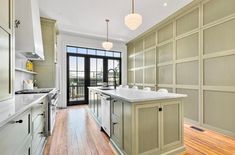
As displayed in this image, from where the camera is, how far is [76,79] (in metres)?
6.18

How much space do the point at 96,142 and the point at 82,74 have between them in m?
4.20

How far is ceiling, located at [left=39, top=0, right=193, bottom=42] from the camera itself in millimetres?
3412

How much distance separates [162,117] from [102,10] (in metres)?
3.30

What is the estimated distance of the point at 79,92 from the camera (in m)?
6.25

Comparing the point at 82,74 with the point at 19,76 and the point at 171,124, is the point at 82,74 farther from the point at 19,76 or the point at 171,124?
the point at 171,124

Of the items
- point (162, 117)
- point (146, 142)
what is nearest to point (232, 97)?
point (162, 117)

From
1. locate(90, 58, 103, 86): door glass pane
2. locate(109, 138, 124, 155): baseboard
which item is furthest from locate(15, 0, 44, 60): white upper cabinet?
locate(90, 58, 103, 86): door glass pane

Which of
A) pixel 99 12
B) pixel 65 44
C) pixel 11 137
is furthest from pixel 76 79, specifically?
pixel 11 137

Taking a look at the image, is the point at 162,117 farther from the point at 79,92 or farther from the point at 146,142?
the point at 79,92

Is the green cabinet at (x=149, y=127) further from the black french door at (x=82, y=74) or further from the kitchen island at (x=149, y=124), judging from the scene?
the black french door at (x=82, y=74)

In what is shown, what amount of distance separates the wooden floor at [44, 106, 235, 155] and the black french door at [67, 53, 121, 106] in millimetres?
2959

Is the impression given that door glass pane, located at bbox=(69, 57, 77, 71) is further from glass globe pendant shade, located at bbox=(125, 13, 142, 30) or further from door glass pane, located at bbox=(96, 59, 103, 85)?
glass globe pendant shade, located at bbox=(125, 13, 142, 30)

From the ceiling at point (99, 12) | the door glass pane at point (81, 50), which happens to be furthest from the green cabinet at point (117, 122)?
the door glass pane at point (81, 50)

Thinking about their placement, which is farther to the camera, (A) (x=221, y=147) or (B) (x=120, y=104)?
(A) (x=221, y=147)
